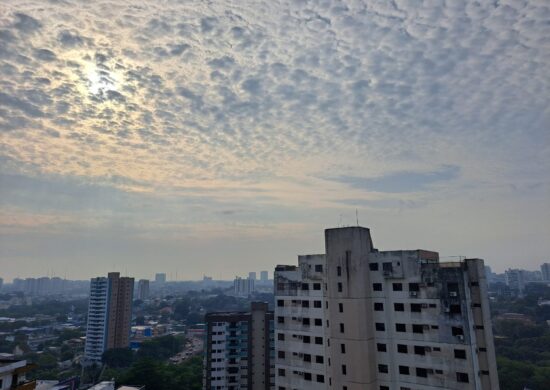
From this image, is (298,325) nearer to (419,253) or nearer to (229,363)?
(419,253)

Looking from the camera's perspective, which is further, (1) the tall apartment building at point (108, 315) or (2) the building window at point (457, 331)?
(1) the tall apartment building at point (108, 315)

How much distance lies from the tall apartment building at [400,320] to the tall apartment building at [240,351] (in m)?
27.2

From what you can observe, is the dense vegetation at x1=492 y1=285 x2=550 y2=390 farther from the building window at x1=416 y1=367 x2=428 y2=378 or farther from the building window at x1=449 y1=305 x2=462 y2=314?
the building window at x1=449 y1=305 x2=462 y2=314

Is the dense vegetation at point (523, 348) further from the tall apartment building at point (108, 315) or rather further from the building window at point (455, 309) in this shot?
the tall apartment building at point (108, 315)

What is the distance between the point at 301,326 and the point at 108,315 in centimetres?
10786

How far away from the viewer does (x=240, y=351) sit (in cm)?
6750

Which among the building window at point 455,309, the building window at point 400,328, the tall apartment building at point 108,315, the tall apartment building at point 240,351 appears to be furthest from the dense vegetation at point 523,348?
the tall apartment building at point 108,315

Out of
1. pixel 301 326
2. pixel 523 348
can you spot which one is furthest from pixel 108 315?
pixel 523 348

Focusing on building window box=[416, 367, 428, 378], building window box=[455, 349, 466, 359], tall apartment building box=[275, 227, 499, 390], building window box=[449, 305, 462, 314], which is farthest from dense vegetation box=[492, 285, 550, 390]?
building window box=[449, 305, 462, 314]

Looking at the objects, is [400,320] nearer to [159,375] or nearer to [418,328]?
[418,328]

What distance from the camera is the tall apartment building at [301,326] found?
38000mm

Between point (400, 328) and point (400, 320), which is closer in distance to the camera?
point (400, 328)

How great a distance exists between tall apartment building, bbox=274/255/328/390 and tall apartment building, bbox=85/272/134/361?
9990 cm

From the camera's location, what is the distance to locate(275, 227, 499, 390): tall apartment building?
31688 millimetres
